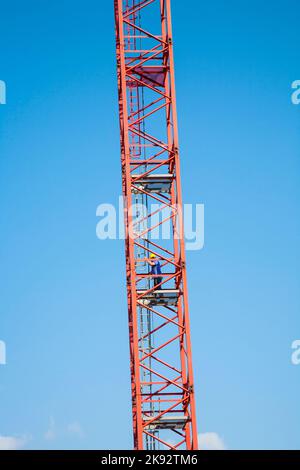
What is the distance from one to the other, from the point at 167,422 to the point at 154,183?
11747 mm

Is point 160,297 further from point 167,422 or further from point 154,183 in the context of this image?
point 167,422

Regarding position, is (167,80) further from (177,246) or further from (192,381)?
(192,381)

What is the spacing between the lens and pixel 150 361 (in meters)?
49.2

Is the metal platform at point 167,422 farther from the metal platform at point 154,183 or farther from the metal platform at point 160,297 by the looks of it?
the metal platform at point 154,183

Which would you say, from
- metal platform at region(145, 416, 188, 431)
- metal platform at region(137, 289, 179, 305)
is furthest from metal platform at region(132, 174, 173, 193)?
metal platform at region(145, 416, 188, 431)

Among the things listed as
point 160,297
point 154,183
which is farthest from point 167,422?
point 154,183

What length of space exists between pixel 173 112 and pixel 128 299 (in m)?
9.67

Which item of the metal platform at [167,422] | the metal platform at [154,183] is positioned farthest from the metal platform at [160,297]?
the metal platform at [167,422]

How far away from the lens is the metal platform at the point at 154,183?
2010 inches

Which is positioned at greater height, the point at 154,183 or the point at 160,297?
the point at 154,183

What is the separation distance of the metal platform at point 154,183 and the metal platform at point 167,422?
11.2m

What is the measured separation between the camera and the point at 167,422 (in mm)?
48219

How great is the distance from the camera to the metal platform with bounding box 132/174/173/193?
51062mm
